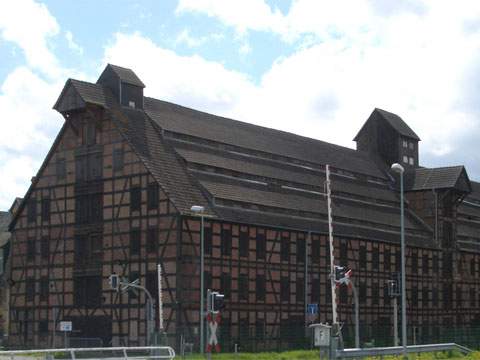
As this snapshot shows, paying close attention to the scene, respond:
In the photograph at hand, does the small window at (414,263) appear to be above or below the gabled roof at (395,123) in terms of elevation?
below

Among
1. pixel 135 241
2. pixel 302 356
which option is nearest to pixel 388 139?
pixel 135 241

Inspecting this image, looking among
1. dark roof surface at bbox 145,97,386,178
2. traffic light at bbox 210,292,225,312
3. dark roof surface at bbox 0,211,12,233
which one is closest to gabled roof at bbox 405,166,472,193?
dark roof surface at bbox 145,97,386,178

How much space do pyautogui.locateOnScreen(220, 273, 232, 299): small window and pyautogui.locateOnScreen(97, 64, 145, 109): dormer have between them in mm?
14993

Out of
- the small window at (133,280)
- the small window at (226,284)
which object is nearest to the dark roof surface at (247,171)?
the small window at (226,284)

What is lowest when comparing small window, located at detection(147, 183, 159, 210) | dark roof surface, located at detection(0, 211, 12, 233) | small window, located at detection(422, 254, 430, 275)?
small window, located at detection(422, 254, 430, 275)

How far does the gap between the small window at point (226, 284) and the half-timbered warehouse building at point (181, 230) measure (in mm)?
97

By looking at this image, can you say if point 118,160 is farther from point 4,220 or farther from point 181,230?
point 4,220

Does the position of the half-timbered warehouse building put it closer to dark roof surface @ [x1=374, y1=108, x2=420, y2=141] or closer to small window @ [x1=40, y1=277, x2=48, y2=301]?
small window @ [x1=40, y1=277, x2=48, y2=301]

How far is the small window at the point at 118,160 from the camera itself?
68.7 metres

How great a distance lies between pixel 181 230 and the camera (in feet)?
208

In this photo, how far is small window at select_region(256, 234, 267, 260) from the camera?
68.8 meters

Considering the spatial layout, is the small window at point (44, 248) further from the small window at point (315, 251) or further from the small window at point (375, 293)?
the small window at point (375, 293)

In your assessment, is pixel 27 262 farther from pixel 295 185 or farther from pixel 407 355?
pixel 407 355

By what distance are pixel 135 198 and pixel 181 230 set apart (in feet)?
18.1
